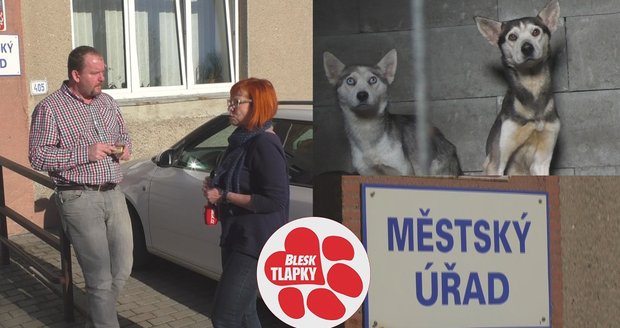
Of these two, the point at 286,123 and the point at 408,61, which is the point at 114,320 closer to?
the point at 286,123

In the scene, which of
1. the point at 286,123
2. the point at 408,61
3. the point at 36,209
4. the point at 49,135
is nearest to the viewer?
the point at 408,61

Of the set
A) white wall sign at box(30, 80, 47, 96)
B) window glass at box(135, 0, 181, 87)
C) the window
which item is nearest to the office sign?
white wall sign at box(30, 80, 47, 96)

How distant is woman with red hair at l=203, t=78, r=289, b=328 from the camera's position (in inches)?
125

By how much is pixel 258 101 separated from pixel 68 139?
125cm

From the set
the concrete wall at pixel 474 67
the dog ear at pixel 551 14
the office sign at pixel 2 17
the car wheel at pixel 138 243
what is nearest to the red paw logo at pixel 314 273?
the concrete wall at pixel 474 67

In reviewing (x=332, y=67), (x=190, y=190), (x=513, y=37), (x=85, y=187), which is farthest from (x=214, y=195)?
(x=190, y=190)

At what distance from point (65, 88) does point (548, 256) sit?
2882mm

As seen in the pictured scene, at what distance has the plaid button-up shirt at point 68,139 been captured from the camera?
12.5ft

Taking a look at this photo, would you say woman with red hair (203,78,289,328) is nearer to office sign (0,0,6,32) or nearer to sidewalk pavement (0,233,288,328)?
sidewalk pavement (0,233,288,328)

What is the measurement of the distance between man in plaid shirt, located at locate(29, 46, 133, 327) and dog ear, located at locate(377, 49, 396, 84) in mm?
2158

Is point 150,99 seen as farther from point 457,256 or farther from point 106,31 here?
point 457,256

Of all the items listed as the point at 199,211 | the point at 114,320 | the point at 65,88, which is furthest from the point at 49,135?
the point at 199,211

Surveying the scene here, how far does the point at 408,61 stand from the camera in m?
2.16

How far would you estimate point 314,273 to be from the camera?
2.25 m
